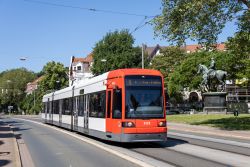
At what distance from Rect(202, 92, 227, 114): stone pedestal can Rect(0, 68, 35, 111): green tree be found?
96459mm

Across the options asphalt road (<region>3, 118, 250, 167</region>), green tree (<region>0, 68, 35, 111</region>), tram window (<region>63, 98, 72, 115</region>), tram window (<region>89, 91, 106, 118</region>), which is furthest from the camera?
green tree (<region>0, 68, 35, 111</region>)

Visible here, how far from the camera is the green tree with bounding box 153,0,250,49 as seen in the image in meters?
27.8

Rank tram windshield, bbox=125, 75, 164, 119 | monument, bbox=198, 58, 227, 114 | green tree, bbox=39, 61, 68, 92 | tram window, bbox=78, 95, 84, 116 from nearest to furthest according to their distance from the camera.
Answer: tram windshield, bbox=125, 75, 164, 119, tram window, bbox=78, 95, 84, 116, monument, bbox=198, 58, 227, 114, green tree, bbox=39, 61, 68, 92

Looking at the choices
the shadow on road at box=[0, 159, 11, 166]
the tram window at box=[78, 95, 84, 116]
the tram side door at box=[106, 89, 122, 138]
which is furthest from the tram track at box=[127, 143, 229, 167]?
the tram window at box=[78, 95, 84, 116]

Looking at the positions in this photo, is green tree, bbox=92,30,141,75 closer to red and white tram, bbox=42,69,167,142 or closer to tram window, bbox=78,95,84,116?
tram window, bbox=78,95,84,116

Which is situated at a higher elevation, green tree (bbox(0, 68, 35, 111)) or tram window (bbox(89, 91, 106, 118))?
green tree (bbox(0, 68, 35, 111))

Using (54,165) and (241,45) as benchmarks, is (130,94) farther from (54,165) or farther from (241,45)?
(241,45)

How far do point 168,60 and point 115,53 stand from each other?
18.3m

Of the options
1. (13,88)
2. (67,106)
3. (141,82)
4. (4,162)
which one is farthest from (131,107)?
(13,88)

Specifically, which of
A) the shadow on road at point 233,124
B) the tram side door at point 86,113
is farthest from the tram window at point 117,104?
the shadow on road at point 233,124

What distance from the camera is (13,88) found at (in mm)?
145875

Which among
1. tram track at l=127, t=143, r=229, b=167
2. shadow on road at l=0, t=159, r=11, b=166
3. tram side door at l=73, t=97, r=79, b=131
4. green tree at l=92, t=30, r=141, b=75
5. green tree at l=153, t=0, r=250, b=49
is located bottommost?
tram track at l=127, t=143, r=229, b=167

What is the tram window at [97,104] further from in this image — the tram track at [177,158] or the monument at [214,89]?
the monument at [214,89]

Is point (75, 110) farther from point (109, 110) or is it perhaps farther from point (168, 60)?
point (168, 60)
